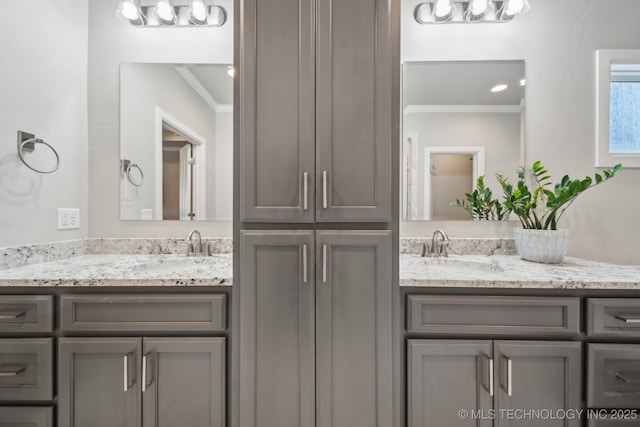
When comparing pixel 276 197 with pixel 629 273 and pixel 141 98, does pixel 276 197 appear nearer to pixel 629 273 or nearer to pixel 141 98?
pixel 141 98

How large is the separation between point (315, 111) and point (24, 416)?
5.50 ft

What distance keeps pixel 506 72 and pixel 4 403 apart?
10.0ft

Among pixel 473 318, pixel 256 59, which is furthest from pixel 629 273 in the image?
pixel 256 59

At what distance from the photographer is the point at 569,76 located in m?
1.75

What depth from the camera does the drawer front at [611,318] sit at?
107cm

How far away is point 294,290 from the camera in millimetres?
1057

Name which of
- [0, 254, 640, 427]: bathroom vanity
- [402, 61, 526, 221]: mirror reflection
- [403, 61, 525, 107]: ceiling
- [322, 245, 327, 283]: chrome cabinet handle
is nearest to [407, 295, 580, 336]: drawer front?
[0, 254, 640, 427]: bathroom vanity

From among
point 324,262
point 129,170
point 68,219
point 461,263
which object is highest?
point 129,170

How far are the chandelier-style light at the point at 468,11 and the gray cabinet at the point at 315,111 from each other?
1.00m

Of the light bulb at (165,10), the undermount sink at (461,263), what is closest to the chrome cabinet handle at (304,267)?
the undermount sink at (461,263)

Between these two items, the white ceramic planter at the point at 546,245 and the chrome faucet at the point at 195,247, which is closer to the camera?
the white ceramic planter at the point at 546,245

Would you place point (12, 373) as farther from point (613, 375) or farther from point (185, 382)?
point (613, 375)

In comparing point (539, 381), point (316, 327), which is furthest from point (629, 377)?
point (316, 327)

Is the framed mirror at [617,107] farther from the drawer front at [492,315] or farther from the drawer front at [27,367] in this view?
the drawer front at [27,367]
